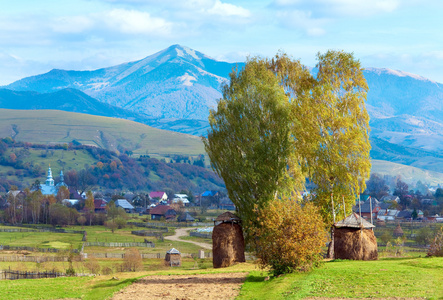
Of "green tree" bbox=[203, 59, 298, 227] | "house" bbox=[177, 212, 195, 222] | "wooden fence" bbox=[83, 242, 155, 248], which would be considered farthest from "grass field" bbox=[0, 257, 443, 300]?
"house" bbox=[177, 212, 195, 222]

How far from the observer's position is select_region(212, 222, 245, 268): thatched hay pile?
41750 millimetres

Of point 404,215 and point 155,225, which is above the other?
point 155,225

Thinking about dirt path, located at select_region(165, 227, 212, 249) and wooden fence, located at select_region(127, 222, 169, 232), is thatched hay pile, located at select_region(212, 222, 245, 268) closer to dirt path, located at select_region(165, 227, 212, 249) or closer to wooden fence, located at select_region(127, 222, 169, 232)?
dirt path, located at select_region(165, 227, 212, 249)

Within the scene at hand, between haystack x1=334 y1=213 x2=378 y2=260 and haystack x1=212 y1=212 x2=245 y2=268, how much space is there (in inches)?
305

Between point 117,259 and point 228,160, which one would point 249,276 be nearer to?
point 228,160

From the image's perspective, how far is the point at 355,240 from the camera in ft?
129

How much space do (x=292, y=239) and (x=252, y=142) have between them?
1485 centimetres

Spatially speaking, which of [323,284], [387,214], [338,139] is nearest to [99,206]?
[387,214]

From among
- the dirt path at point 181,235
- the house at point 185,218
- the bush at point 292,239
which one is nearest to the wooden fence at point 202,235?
the dirt path at point 181,235

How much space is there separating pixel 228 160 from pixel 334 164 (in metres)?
8.86

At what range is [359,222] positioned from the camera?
3931 cm

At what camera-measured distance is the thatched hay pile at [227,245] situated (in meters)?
41.8

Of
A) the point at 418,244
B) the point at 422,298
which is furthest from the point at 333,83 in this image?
the point at 418,244

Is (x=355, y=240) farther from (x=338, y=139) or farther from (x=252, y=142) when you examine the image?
(x=252, y=142)
